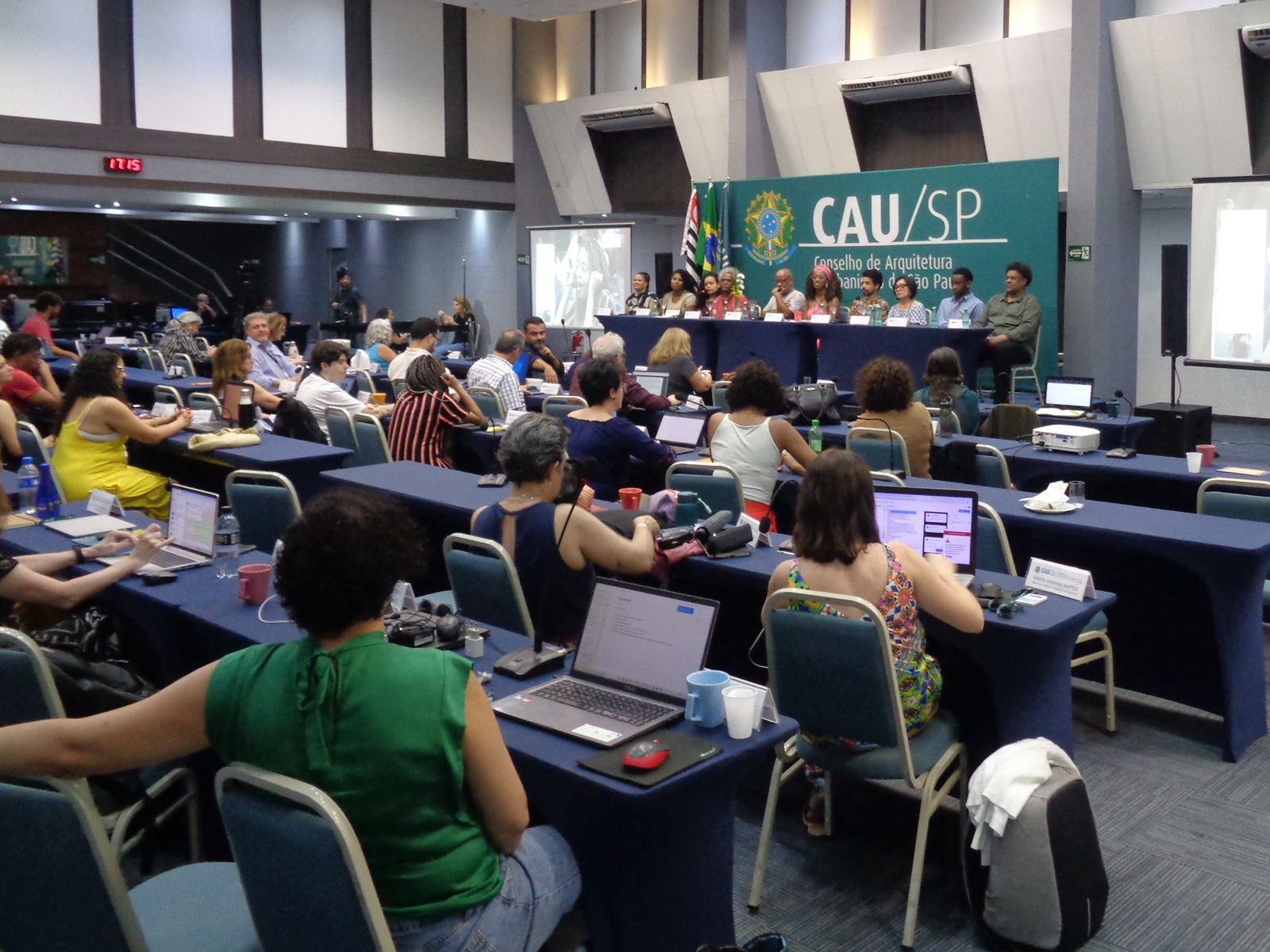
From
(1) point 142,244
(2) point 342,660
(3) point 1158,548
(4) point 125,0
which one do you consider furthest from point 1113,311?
(1) point 142,244

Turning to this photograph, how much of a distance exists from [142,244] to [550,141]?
8563 millimetres

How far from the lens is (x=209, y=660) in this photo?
3.22m

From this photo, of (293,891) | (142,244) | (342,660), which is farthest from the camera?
(142,244)

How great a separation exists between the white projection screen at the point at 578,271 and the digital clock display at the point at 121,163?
5.04 metres

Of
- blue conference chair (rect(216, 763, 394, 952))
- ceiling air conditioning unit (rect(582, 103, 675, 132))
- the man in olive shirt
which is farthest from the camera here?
ceiling air conditioning unit (rect(582, 103, 675, 132))

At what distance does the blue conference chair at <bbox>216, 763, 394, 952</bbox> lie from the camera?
1541 mm

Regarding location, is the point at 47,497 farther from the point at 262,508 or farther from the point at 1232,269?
the point at 1232,269

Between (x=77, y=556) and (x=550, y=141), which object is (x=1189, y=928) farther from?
(x=550, y=141)

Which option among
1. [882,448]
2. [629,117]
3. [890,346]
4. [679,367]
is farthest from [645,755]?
[629,117]

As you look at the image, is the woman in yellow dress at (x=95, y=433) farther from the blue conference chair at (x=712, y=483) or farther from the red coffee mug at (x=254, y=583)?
the blue conference chair at (x=712, y=483)

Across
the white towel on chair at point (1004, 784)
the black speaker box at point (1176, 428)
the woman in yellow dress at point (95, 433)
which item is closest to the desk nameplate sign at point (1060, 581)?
the white towel on chair at point (1004, 784)

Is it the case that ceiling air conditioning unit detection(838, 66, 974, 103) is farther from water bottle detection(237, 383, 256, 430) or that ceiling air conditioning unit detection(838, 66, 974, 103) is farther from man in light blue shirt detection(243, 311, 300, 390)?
water bottle detection(237, 383, 256, 430)

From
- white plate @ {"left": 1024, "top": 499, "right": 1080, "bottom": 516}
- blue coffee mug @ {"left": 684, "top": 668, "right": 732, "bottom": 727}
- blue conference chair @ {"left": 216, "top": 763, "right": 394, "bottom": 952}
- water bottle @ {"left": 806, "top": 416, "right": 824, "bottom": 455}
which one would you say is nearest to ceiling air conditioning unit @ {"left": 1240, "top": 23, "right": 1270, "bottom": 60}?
water bottle @ {"left": 806, "top": 416, "right": 824, "bottom": 455}

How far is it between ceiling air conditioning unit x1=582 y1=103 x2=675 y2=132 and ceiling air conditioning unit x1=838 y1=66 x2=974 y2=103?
8.69 ft
